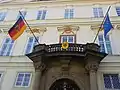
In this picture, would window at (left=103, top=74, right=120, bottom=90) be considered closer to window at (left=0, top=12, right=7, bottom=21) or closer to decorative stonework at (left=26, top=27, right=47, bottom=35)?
decorative stonework at (left=26, top=27, right=47, bottom=35)

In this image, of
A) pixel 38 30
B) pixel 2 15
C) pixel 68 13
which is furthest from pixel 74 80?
pixel 2 15

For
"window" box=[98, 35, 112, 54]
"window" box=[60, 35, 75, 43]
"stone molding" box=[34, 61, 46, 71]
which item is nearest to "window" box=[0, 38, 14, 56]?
"stone molding" box=[34, 61, 46, 71]

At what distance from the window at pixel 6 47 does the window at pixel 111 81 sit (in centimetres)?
831

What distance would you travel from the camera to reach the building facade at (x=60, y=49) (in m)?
12.3

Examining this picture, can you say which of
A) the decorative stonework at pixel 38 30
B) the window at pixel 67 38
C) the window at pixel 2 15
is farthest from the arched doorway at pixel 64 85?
the window at pixel 2 15

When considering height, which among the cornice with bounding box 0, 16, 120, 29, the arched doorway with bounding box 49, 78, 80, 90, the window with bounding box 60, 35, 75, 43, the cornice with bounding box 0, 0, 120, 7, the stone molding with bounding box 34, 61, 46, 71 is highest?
the cornice with bounding box 0, 0, 120, 7

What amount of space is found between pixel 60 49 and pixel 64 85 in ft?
8.50

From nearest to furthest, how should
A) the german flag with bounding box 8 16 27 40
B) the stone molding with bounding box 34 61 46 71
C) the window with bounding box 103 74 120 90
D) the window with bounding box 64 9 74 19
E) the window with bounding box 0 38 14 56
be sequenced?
1. the window with bounding box 103 74 120 90
2. the stone molding with bounding box 34 61 46 71
3. the german flag with bounding box 8 16 27 40
4. the window with bounding box 0 38 14 56
5. the window with bounding box 64 9 74 19

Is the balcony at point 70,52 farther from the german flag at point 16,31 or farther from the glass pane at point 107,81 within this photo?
the german flag at point 16,31

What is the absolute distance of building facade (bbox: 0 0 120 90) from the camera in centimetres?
1231

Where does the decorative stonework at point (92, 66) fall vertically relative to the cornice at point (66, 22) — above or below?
below

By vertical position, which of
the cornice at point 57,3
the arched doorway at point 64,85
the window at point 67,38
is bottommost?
the arched doorway at point 64,85

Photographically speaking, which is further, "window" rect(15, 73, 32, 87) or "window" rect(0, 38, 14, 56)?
"window" rect(0, 38, 14, 56)

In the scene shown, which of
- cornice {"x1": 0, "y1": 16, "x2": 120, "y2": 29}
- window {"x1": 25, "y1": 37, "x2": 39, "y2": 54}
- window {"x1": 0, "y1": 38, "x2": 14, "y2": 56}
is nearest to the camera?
window {"x1": 25, "y1": 37, "x2": 39, "y2": 54}
